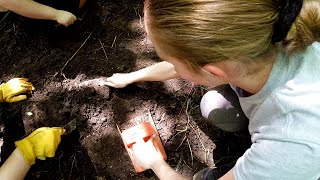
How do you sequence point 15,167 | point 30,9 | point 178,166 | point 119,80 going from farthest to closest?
point 30,9 → point 119,80 → point 178,166 → point 15,167

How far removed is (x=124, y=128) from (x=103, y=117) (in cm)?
12

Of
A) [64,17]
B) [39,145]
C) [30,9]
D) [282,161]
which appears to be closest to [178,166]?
[39,145]

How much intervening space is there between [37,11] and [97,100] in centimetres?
58

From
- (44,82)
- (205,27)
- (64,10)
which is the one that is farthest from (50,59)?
(205,27)

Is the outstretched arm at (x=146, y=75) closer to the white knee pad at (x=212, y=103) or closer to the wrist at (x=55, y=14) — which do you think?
the white knee pad at (x=212, y=103)

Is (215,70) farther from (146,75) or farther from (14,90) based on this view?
(14,90)

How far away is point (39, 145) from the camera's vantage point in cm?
183

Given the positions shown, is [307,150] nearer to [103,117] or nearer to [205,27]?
[205,27]

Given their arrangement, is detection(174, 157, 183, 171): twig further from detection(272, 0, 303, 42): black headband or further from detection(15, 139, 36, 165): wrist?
detection(272, 0, 303, 42): black headband

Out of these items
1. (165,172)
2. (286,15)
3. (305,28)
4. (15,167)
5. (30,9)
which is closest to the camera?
(286,15)

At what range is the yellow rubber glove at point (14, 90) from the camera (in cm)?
203

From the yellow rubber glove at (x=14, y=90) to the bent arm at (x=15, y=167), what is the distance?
32 centimetres

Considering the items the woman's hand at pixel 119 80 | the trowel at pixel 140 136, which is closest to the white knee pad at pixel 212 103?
the trowel at pixel 140 136

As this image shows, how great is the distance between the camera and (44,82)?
7.06ft
